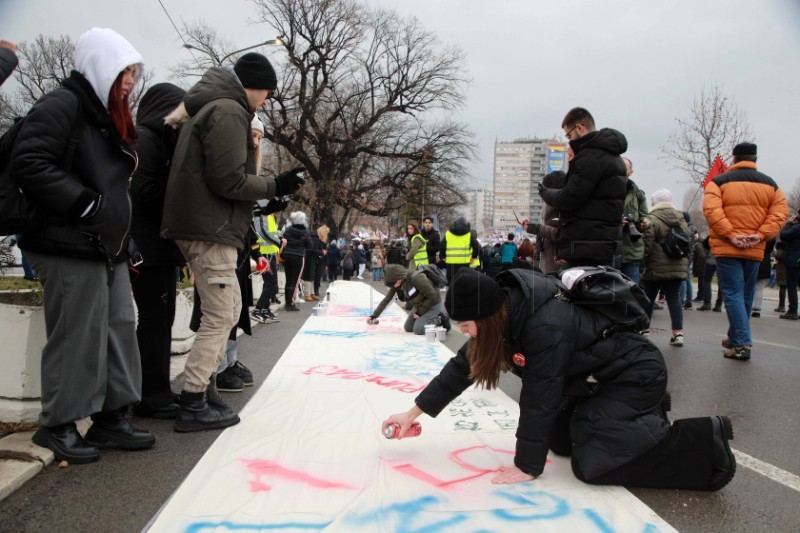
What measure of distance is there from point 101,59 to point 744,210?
16.5 feet

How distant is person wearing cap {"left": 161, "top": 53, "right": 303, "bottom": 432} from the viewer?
9.31ft

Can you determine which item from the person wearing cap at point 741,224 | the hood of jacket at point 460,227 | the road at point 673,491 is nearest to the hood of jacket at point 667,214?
the person wearing cap at point 741,224

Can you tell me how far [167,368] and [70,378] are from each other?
2.78 feet

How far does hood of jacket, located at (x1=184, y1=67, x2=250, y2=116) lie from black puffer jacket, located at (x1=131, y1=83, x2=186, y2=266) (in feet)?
0.86

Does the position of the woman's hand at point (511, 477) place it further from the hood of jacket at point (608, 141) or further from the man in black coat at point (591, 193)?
the hood of jacket at point (608, 141)

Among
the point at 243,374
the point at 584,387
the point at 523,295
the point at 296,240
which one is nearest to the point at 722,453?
the point at 584,387

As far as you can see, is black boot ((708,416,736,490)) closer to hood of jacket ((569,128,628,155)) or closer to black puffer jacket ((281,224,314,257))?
hood of jacket ((569,128,628,155))

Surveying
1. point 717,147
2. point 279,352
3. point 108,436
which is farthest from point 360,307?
point 717,147

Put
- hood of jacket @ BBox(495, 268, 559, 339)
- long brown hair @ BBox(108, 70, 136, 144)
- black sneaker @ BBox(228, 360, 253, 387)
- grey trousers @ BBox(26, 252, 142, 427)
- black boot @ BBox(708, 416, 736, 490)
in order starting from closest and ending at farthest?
1. black boot @ BBox(708, 416, 736, 490)
2. hood of jacket @ BBox(495, 268, 559, 339)
3. grey trousers @ BBox(26, 252, 142, 427)
4. long brown hair @ BBox(108, 70, 136, 144)
5. black sneaker @ BBox(228, 360, 253, 387)

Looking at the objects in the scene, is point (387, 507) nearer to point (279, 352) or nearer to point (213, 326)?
point (213, 326)

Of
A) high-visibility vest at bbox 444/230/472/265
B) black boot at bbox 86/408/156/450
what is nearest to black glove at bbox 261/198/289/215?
black boot at bbox 86/408/156/450

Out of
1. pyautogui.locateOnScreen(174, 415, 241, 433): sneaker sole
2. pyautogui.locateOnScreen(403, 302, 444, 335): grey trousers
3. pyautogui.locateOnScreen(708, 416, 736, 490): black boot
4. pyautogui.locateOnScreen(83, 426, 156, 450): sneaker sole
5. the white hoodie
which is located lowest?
pyautogui.locateOnScreen(403, 302, 444, 335): grey trousers

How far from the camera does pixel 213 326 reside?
2977 mm

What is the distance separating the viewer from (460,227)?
888 cm
